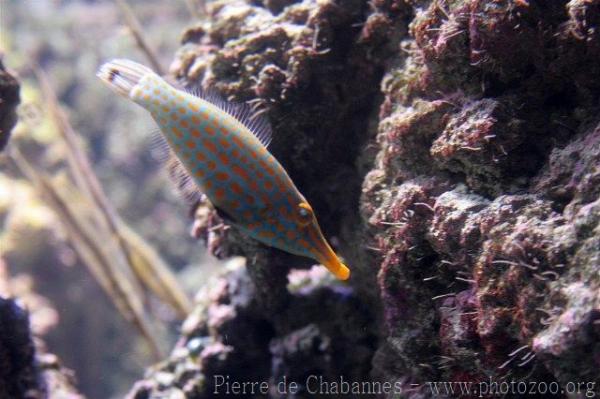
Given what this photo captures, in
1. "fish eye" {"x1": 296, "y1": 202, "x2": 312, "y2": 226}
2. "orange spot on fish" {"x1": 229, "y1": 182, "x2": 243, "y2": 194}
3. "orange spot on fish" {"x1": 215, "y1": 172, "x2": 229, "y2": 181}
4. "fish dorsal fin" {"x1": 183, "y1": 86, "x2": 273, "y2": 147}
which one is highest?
"fish dorsal fin" {"x1": 183, "y1": 86, "x2": 273, "y2": 147}

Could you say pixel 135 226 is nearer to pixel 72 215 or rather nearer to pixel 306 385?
pixel 72 215

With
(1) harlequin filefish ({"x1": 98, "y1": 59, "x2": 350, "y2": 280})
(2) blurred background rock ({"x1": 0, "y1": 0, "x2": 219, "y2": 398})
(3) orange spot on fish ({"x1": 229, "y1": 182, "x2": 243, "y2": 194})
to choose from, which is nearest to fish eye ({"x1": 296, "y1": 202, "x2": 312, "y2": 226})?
(1) harlequin filefish ({"x1": 98, "y1": 59, "x2": 350, "y2": 280})

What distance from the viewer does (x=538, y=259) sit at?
1736 mm

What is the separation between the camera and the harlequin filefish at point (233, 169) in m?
2.22

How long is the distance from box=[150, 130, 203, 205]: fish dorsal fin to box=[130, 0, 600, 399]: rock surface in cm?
50

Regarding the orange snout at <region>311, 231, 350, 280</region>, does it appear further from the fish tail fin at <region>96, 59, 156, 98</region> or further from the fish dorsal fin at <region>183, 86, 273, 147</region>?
the fish tail fin at <region>96, 59, 156, 98</region>

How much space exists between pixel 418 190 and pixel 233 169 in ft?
3.00

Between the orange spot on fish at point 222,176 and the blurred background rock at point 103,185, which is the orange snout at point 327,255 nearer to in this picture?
the orange spot on fish at point 222,176

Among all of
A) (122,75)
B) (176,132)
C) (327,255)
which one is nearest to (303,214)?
(327,255)

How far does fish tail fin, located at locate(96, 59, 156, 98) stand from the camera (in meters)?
2.35

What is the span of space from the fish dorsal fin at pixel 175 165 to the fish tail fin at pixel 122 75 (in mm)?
312

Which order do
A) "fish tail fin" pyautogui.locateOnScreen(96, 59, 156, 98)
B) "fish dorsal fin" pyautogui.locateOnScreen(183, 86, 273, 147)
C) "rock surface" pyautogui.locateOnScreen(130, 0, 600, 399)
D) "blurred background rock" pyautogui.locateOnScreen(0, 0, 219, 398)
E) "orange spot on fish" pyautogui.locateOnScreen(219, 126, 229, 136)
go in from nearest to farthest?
"rock surface" pyautogui.locateOnScreen(130, 0, 600, 399)
"orange spot on fish" pyautogui.locateOnScreen(219, 126, 229, 136)
"fish tail fin" pyautogui.locateOnScreen(96, 59, 156, 98)
"fish dorsal fin" pyautogui.locateOnScreen(183, 86, 273, 147)
"blurred background rock" pyautogui.locateOnScreen(0, 0, 219, 398)

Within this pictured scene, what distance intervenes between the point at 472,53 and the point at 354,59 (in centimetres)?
101

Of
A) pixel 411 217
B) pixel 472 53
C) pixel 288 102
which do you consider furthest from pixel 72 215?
pixel 472 53
